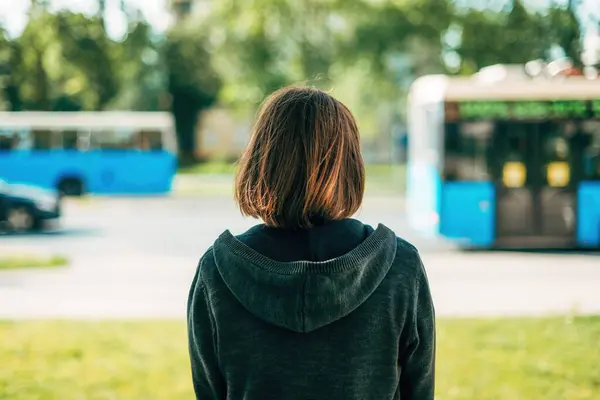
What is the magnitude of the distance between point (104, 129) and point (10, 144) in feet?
10.4

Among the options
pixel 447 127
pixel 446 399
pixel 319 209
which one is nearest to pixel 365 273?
pixel 319 209

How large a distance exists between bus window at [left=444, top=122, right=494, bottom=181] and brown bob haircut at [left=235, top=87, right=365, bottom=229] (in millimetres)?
12898

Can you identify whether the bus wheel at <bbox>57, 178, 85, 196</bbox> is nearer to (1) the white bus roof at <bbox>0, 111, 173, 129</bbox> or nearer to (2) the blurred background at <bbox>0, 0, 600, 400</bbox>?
(2) the blurred background at <bbox>0, 0, 600, 400</bbox>

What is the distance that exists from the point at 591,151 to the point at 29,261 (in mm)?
9489

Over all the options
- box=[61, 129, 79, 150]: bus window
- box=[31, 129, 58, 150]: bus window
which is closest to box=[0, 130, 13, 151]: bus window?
box=[31, 129, 58, 150]: bus window

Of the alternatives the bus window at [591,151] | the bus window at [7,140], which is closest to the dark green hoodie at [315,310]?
the bus window at [591,151]

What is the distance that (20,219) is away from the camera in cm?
1891

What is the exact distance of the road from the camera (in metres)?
9.58

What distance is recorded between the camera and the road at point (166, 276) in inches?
377

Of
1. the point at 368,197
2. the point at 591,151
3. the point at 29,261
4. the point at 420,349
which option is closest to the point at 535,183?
the point at 591,151

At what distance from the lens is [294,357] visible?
1934 mm

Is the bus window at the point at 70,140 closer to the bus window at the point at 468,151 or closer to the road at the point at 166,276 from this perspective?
the road at the point at 166,276

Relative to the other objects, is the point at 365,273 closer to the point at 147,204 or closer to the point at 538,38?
the point at 538,38

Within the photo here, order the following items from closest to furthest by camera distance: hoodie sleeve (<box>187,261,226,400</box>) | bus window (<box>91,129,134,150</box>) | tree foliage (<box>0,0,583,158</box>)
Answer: hoodie sleeve (<box>187,261,226,400</box>)
bus window (<box>91,129,134,150</box>)
tree foliage (<box>0,0,583,158</box>)
